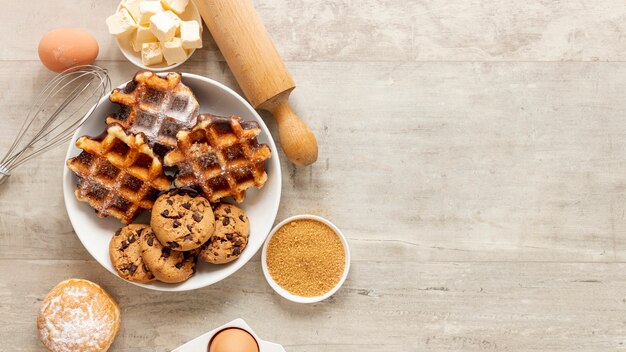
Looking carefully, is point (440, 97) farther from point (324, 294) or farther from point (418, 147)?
point (324, 294)

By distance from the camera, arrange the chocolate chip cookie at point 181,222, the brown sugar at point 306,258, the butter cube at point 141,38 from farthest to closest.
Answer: the brown sugar at point 306,258
the butter cube at point 141,38
the chocolate chip cookie at point 181,222

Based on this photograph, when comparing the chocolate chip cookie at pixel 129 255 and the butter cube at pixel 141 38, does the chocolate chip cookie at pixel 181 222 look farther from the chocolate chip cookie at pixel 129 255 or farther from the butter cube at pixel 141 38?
the butter cube at pixel 141 38

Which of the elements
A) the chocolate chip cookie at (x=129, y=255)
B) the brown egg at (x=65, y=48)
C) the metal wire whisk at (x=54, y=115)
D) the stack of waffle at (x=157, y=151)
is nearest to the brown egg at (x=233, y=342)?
the chocolate chip cookie at (x=129, y=255)

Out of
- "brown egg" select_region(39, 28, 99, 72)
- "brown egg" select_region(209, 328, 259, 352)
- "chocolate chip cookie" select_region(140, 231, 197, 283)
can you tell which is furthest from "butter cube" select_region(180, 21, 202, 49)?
"brown egg" select_region(209, 328, 259, 352)

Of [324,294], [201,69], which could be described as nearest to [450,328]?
[324,294]

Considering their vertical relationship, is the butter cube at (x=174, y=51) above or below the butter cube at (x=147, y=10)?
below

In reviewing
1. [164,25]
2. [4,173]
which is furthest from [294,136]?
[4,173]
